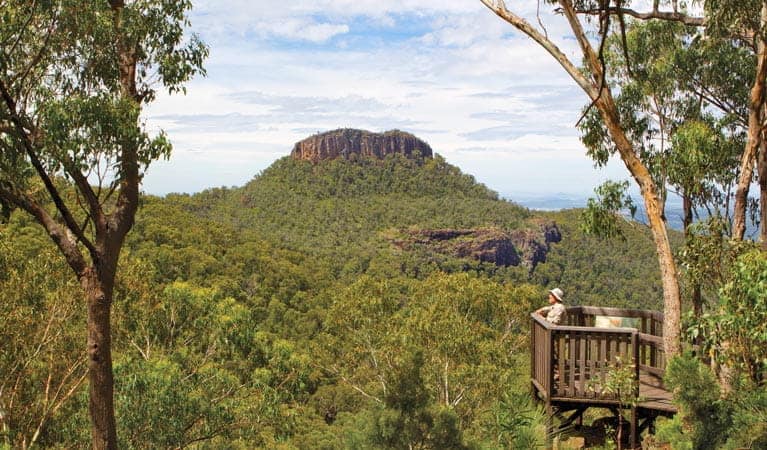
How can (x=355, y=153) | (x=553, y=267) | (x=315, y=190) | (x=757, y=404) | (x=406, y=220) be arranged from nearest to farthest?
(x=757, y=404)
(x=553, y=267)
(x=406, y=220)
(x=315, y=190)
(x=355, y=153)

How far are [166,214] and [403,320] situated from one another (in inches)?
952

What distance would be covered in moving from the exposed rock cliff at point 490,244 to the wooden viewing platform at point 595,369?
51497 millimetres

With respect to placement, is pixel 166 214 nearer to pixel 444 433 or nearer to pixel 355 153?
pixel 444 433

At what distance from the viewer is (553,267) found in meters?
58.6

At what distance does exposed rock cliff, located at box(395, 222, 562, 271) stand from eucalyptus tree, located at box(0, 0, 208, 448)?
52393mm

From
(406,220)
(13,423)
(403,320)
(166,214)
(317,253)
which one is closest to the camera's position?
(13,423)

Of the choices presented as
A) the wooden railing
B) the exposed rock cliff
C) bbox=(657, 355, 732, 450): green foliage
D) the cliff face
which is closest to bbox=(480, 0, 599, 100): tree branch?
the wooden railing

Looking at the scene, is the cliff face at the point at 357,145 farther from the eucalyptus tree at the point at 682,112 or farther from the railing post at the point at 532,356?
the railing post at the point at 532,356

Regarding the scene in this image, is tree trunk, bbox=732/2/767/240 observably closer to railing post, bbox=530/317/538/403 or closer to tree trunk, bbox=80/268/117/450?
railing post, bbox=530/317/538/403

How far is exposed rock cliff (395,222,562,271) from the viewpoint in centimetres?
5941

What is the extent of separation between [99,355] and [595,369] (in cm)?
406

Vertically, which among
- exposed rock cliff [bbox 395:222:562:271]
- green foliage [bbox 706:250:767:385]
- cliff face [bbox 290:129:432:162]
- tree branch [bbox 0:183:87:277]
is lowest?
exposed rock cliff [bbox 395:222:562:271]

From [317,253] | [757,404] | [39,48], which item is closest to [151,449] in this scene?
[39,48]

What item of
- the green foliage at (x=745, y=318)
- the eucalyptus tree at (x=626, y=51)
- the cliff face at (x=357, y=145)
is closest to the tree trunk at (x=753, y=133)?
the eucalyptus tree at (x=626, y=51)
